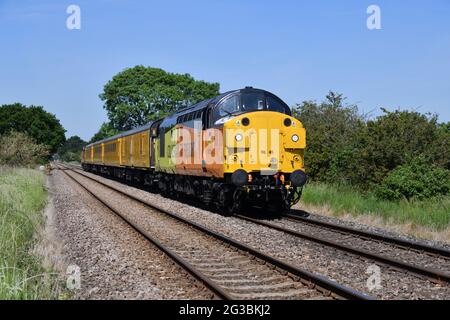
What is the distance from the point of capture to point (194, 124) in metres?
15.6

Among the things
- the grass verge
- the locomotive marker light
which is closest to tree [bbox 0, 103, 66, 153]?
the grass verge

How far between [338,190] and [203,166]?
6.65 m

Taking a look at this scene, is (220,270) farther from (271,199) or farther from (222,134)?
(271,199)

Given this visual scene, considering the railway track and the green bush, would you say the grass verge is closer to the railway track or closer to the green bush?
the green bush

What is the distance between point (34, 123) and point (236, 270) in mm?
76107

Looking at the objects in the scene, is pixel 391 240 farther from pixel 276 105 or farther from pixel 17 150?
pixel 17 150

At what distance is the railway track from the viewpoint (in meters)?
6.39

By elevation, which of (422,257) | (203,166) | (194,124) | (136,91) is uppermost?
(136,91)

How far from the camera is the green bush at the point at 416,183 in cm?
1546

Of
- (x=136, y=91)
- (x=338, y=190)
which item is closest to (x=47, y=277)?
(x=338, y=190)

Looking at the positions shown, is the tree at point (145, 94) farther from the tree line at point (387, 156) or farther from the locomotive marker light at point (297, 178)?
the locomotive marker light at point (297, 178)

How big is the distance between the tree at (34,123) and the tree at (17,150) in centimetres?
3809
